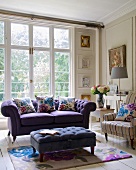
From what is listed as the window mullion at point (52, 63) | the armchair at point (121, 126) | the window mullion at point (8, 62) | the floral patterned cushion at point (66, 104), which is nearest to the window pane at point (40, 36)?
the window mullion at point (52, 63)

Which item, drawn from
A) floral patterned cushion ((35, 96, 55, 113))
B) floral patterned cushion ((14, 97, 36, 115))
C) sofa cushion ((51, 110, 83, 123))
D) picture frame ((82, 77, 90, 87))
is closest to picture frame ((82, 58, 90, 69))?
picture frame ((82, 77, 90, 87))

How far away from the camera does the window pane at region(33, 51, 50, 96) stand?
5.62m

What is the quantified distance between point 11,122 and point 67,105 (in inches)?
53.8

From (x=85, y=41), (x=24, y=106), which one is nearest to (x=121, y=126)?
(x=24, y=106)

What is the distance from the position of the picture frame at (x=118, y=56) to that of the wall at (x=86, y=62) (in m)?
0.70

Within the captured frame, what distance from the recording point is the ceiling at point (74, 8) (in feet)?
15.0

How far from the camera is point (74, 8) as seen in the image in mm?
4930

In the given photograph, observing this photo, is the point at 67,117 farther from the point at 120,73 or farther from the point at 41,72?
the point at 41,72

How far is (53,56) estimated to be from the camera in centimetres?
578

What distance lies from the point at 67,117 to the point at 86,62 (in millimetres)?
2271

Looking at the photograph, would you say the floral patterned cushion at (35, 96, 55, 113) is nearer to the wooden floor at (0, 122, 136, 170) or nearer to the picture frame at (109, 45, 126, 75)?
the wooden floor at (0, 122, 136, 170)

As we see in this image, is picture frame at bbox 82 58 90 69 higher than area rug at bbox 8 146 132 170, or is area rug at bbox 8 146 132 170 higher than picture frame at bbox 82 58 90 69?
picture frame at bbox 82 58 90 69

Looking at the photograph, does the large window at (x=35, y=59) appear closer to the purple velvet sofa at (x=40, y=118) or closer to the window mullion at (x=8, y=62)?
the window mullion at (x=8, y=62)

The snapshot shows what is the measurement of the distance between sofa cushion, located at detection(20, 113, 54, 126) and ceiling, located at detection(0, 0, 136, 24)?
2.46 m
